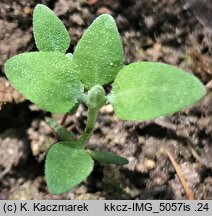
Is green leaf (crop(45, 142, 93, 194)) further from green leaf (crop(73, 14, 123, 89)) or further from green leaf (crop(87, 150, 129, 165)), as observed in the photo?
green leaf (crop(73, 14, 123, 89))

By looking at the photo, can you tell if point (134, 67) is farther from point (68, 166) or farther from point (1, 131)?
point (1, 131)

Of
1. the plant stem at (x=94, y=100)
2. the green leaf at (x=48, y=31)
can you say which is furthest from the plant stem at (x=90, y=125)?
the green leaf at (x=48, y=31)

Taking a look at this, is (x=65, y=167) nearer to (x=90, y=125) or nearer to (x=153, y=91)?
(x=90, y=125)

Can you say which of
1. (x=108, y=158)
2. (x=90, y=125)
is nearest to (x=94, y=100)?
(x=90, y=125)

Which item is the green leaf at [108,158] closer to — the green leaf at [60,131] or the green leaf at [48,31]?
the green leaf at [60,131]

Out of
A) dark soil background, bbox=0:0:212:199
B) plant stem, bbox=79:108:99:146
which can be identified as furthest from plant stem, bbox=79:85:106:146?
dark soil background, bbox=0:0:212:199

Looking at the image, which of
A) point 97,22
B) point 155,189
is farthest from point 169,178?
point 97,22
